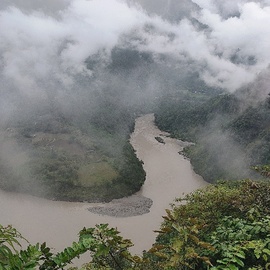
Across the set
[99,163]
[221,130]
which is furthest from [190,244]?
[221,130]

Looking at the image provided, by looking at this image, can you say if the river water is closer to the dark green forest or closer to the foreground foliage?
the dark green forest

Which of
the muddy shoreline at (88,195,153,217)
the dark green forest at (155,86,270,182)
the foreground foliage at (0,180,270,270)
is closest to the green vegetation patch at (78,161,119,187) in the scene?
the muddy shoreline at (88,195,153,217)

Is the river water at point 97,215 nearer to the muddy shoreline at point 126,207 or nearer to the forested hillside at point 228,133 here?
the muddy shoreline at point 126,207

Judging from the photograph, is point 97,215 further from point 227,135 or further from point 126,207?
point 227,135

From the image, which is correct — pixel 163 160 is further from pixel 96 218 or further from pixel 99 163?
pixel 96 218

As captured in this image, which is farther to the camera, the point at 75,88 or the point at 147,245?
the point at 75,88

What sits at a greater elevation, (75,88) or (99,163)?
(75,88)

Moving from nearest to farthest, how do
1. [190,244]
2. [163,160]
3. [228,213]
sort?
[190,244] < [228,213] < [163,160]

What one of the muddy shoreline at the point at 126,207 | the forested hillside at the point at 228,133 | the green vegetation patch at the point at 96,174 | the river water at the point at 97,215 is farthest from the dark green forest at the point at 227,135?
the green vegetation patch at the point at 96,174

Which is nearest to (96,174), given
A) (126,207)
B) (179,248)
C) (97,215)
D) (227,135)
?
(126,207)
